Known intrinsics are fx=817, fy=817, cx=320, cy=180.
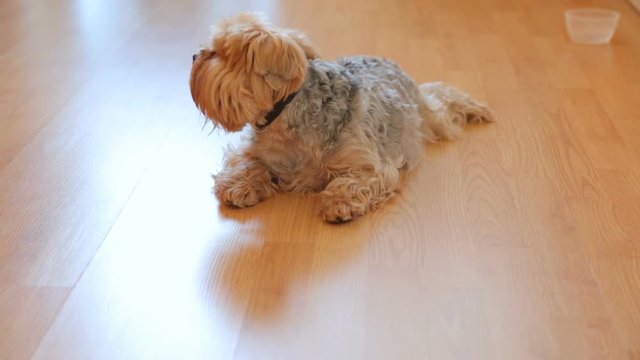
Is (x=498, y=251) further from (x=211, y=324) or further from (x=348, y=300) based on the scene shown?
(x=211, y=324)

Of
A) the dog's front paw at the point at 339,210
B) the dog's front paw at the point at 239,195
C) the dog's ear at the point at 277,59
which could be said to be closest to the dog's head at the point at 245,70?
the dog's ear at the point at 277,59

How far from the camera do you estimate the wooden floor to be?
77.3 inches

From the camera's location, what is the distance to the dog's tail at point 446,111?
2982mm

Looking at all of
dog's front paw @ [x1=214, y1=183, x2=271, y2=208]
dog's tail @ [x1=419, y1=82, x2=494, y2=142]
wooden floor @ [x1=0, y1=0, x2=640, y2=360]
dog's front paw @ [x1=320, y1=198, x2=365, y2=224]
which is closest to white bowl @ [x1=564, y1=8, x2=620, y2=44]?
wooden floor @ [x1=0, y1=0, x2=640, y2=360]

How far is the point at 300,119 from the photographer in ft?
8.07

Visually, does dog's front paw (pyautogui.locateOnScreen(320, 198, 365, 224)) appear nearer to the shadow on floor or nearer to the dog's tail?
the shadow on floor

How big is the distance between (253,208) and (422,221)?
0.53 meters

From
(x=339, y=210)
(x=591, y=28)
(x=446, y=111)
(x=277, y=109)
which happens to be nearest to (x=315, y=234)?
(x=339, y=210)

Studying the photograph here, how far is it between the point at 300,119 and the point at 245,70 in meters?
0.24

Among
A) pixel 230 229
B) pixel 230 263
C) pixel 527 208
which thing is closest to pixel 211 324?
pixel 230 263

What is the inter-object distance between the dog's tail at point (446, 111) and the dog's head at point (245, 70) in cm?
75

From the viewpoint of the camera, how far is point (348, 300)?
209cm

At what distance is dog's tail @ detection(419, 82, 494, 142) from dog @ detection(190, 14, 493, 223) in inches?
7.0

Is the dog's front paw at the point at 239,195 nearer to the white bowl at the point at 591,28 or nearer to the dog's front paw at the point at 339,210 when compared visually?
the dog's front paw at the point at 339,210
